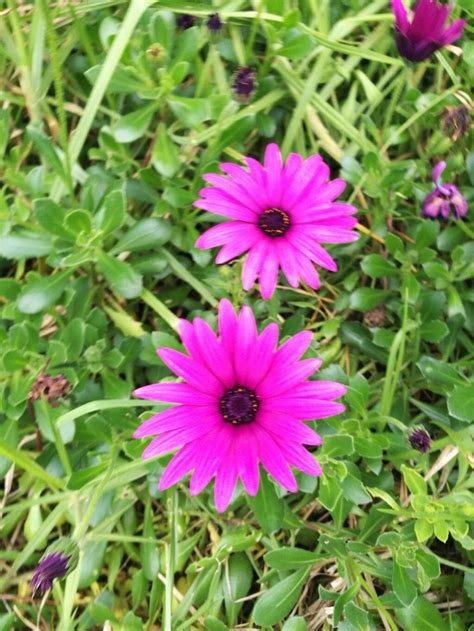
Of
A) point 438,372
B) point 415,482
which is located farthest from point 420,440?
point 438,372

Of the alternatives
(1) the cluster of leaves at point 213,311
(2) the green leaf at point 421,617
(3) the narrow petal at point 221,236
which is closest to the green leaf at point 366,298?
(1) the cluster of leaves at point 213,311

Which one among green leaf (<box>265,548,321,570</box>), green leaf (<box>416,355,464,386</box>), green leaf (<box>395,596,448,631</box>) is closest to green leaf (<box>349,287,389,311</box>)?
green leaf (<box>416,355,464,386</box>)

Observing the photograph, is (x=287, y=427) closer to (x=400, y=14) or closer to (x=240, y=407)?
(x=240, y=407)

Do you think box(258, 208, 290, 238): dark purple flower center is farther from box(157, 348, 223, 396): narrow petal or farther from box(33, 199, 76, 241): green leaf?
box(33, 199, 76, 241): green leaf

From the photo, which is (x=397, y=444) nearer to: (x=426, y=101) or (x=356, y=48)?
(x=426, y=101)

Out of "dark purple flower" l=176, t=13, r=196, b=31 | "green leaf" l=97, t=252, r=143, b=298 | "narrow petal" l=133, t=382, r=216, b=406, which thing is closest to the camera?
"narrow petal" l=133, t=382, r=216, b=406

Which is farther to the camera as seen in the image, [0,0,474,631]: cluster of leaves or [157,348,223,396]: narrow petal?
[0,0,474,631]: cluster of leaves

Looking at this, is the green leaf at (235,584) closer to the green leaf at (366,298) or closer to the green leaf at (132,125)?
the green leaf at (366,298)
